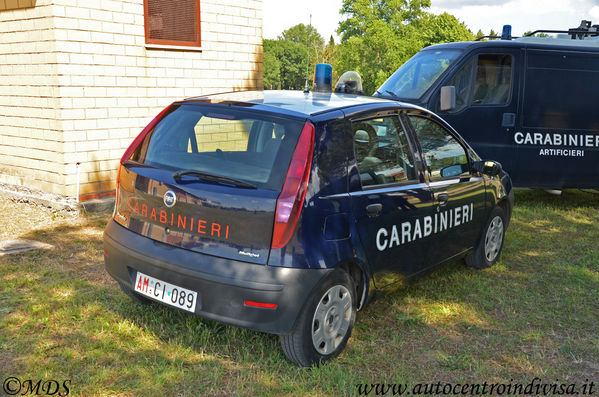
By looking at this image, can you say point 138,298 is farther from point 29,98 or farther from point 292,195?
point 29,98

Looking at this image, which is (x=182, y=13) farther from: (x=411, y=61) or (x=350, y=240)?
(x=350, y=240)

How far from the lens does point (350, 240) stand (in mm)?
3678

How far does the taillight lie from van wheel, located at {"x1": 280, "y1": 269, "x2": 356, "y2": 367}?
419 mm

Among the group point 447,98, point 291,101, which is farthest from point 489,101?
point 291,101

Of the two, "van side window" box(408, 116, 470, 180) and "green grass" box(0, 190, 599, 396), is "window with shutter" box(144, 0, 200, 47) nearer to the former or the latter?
"green grass" box(0, 190, 599, 396)

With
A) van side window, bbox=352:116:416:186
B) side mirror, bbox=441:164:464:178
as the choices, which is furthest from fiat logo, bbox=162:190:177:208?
side mirror, bbox=441:164:464:178

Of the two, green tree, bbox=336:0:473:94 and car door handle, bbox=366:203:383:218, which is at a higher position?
green tree, bbox=336:0:473:94

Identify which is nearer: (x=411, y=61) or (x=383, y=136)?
(x=383, y=136)

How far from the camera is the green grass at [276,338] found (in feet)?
11.6

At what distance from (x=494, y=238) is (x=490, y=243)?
0.09 metres

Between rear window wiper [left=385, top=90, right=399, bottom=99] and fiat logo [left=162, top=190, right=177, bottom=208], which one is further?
rear window wiper [left=385, top=90, right=399, bottom=99]

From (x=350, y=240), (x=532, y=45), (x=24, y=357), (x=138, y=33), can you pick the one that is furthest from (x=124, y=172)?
(x=532, y=45)

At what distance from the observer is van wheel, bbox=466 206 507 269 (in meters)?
5.52

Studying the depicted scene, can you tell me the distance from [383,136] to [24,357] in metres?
2.73
